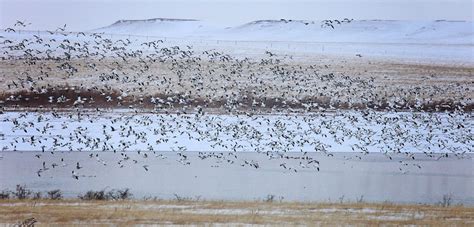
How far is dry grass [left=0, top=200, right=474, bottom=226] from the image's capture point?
1013cm

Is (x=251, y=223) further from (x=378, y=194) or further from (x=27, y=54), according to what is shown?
(x=27, y=54)

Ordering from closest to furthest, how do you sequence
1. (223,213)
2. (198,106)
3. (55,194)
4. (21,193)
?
(223,213) < (21,193) < (55,194) < (198,106)

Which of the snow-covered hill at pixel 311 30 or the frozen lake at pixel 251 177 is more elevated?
the snow-covered hill at pixel 311 30

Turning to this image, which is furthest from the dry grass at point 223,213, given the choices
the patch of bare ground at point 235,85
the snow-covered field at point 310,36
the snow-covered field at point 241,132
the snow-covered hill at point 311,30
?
the snow-covered hill at point 311,30

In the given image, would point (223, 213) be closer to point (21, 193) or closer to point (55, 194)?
point (55, 194)

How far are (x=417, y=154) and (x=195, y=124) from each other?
3735 millimetres

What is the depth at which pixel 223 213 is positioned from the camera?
10.7 meters

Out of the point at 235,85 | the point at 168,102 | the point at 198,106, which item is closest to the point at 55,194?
the point at 168,102

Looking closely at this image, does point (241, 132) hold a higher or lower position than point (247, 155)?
higher

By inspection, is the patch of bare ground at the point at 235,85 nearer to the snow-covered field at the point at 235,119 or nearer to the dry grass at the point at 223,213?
the snow-covered field at the point at 235,119

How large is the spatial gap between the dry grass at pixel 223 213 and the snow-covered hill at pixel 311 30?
306 cm

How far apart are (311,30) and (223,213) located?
155 inches

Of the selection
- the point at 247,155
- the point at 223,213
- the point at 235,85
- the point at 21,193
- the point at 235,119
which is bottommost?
the point at 223,213

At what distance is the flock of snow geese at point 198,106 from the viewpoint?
12.1 metres
